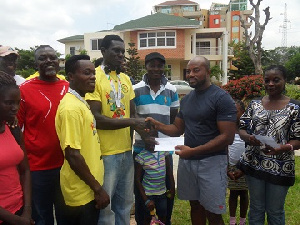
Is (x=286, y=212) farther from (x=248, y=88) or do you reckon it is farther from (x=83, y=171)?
(x=248, y=88)

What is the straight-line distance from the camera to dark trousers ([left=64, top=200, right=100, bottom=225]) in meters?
2.68

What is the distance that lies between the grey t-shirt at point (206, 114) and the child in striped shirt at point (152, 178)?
418 mm

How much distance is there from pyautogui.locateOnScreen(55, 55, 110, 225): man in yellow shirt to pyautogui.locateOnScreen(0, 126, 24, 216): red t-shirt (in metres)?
0.35

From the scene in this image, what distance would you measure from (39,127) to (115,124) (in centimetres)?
76

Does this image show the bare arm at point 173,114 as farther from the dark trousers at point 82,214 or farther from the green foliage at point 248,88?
the green foliage at point 248,88

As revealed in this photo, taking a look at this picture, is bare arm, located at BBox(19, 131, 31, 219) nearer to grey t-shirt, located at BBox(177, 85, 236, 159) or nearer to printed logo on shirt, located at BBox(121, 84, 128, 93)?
printed logo on shirt, located at BBox(121, 84, 128, 93)

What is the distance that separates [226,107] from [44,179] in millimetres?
1975

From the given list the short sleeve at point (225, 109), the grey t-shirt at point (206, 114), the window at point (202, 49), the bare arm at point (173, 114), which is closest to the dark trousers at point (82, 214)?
the grey t-shirt at point (206, 114)

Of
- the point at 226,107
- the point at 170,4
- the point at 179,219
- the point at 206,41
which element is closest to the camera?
the point at 226,107

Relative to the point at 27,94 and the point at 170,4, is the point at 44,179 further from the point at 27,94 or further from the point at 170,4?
the point at 170,4

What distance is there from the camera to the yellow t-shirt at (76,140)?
253 centimetres

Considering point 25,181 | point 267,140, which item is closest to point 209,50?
point 267,140

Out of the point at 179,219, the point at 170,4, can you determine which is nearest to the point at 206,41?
the point at 179,219

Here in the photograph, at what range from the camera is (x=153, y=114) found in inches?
148
